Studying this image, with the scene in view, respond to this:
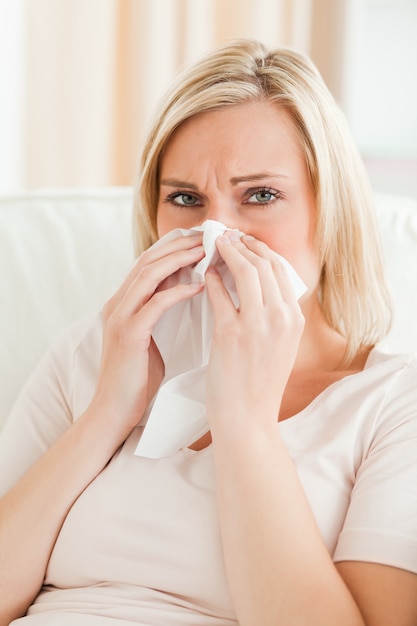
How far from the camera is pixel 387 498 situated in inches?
42.7

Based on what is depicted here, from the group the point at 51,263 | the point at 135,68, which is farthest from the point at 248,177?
the point at 135,68

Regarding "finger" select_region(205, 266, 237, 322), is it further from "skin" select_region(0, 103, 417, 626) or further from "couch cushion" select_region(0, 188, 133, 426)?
"couch cushion" select_region(0, 188, 133, 426)

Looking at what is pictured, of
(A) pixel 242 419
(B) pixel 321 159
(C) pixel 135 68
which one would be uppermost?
(C) pixel 135 68

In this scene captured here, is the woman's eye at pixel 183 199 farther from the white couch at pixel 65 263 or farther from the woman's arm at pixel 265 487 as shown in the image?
the white couch at pixel 65 263

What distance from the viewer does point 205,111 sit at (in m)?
1.32

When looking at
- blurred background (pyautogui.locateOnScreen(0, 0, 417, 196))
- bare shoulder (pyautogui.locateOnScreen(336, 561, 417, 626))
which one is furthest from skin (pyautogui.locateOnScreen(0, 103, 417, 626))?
blurred background (pyautogui.locateOnScreen(0, 0, 417, 196))

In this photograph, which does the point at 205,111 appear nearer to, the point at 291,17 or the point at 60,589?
the point at 60,589

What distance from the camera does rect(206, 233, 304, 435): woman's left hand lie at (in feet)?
3.75

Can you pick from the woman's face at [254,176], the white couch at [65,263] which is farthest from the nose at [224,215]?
the white couch at [65,263]

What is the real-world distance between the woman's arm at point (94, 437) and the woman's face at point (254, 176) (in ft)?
0.28

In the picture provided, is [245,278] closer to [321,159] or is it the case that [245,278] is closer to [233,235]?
[233,235]

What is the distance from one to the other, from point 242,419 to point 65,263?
2.16 ft

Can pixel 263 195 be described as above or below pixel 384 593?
above

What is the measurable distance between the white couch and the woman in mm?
168
